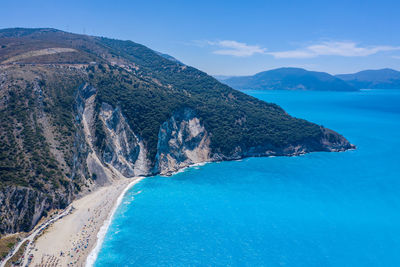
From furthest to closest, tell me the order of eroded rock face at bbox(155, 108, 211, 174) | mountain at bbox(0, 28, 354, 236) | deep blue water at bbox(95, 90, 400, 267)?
eroded rock face at bbox(155, 108, 211, 174), mountain at bbox(0, 28, 354, 236), deep blue water at bbox(95, 90, 400, 267)

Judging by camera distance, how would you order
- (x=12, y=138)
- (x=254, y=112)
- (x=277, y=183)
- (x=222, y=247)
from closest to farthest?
(x=222, y=247) → (x=12, y=138) → (x=277, y=183) → (x=254, y=112)

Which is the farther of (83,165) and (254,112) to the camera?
(254,112)

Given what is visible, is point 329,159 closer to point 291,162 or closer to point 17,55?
point 291,162

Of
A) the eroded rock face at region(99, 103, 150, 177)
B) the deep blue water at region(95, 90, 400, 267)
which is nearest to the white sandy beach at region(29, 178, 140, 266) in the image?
the deep blue water at region(95, 90, 400, 267)

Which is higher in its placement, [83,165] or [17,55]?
[17,55]

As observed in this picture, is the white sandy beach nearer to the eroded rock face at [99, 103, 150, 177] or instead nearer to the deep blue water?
the deep blue water

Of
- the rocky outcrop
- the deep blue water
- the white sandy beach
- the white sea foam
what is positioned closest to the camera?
the white sandy beach

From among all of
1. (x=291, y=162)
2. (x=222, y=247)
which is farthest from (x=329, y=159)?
(x=222, y=247)

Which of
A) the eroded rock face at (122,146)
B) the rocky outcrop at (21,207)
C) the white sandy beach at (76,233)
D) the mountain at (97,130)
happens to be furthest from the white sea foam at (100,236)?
the rocky outcrop at (21,207)
